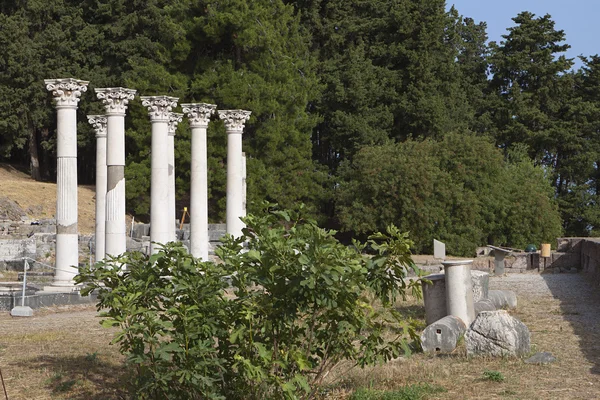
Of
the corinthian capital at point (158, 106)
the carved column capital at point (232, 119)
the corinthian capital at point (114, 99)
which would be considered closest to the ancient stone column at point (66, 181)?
the corinthian capital at point (114, 99)

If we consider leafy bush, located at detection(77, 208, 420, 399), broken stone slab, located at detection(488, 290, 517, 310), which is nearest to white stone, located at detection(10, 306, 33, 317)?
broken stone slab, located at detection(488, 290, 517, 310)

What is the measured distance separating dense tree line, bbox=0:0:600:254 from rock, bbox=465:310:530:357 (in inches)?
1189

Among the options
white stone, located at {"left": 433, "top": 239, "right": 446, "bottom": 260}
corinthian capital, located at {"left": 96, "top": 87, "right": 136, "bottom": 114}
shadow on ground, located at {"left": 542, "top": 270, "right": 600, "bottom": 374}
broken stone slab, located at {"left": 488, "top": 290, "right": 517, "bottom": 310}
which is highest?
corinthian capital, located at {"left": 96, "top": 87, "right": 136, "bottom": 114}

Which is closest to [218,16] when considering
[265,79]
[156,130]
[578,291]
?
[265,79]

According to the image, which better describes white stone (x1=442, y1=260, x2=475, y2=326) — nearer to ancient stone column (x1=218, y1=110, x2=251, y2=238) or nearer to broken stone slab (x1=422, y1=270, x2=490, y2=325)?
broken stone slab (x1=422, y1=270, x2=490, y2=325)

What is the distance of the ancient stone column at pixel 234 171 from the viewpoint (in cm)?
2797

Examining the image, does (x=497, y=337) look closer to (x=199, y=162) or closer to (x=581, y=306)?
(x=581, y=306)

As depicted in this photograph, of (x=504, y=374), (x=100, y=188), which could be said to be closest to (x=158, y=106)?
(x=100, y=188)

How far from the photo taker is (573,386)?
11.1 metres

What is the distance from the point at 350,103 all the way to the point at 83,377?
41.4 metres

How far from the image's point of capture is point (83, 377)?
11.9m

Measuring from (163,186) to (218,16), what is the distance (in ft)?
79.9

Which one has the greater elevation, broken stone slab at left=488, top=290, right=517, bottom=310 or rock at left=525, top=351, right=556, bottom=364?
broken stone slab at left=488, top=290, right=517, bottom=310

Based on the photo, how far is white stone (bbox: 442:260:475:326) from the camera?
51.8ft
